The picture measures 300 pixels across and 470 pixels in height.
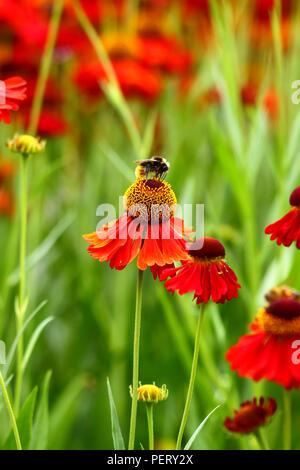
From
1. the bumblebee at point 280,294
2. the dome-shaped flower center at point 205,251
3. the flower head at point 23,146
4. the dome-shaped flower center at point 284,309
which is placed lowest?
the dome-shaped flower center at point 284,309

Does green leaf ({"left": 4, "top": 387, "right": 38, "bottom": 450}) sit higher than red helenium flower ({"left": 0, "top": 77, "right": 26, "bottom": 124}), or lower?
lower

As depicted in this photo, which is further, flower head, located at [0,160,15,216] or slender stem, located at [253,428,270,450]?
flower head, located at [0,160,15,216]

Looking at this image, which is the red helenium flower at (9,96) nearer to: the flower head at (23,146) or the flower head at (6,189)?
the flower head at (23,146)

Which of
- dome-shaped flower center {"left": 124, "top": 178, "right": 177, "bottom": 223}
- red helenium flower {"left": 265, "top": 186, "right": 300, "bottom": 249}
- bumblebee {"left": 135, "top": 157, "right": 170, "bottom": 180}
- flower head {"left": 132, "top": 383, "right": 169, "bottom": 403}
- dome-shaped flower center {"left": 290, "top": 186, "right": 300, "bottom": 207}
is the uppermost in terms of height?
bumblebee {"left": 135, "top": 157, "right": 170, "bottom": 180}

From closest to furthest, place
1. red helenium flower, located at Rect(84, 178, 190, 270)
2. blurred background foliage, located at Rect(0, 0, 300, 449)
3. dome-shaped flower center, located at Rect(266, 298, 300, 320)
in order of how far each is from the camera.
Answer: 1. red helenium flower, located at Rect(84, 178, 190, 270)
2. dome-shaped flower center, located at Rect(266, 298, 300, 320)
3. blurred background foliage, located at Rect(0, 0, 300, 449)

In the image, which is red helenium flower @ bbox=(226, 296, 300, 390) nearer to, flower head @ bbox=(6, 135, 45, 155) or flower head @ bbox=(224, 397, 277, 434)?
flower head @ bbox=(224, 397, 277, 434)

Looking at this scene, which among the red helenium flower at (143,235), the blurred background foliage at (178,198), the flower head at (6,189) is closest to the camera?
the red helenium flower at (143,235)

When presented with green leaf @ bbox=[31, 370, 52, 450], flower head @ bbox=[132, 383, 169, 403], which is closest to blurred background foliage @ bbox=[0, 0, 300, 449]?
green leaf @ bbox=[31, 370, 52, 450]

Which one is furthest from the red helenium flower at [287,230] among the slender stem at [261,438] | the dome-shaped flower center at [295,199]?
the slender stem at [261,438]

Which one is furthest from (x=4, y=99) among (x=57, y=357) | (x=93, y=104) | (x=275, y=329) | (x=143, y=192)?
(x=93, y=104)
